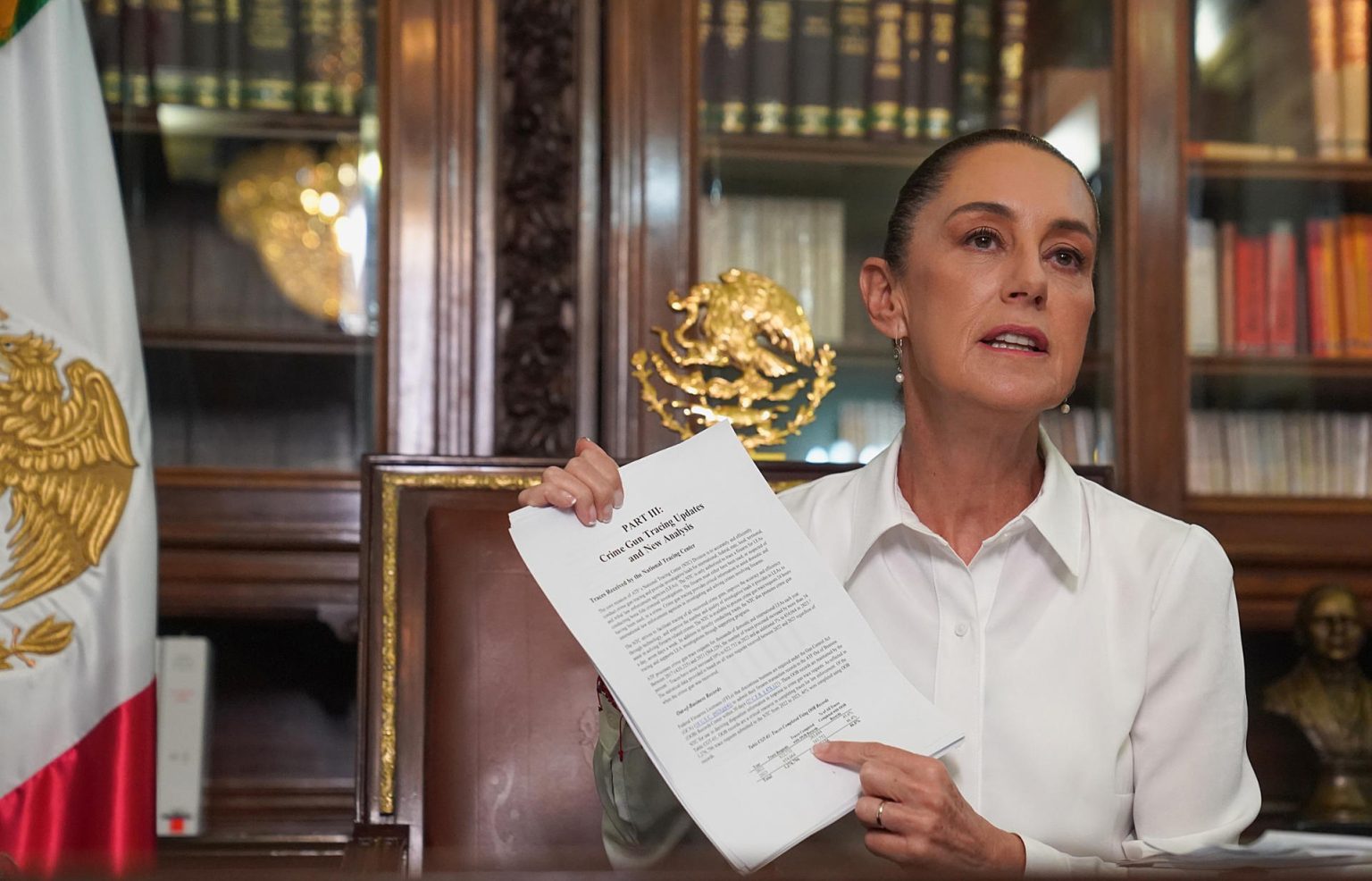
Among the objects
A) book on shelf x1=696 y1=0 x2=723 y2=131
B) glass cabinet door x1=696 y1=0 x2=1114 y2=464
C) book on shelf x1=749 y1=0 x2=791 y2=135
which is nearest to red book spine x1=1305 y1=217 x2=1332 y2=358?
glass cabinet door x1=696 y1=0 x2=1114 y2=464

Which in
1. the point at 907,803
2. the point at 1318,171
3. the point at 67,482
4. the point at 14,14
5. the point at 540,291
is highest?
the point at 14,14

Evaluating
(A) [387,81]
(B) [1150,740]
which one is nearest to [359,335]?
(A) [387,81]

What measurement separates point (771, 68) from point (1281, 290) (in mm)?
921

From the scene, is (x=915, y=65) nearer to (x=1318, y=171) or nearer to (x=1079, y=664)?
(x=1318, y=171)

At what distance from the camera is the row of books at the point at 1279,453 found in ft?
7.22

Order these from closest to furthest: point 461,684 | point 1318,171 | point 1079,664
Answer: point 1079,664 → point 461,684 → point 1318,171

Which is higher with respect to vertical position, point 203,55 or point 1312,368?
point 203,55

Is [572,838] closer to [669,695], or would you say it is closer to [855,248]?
[669,695]

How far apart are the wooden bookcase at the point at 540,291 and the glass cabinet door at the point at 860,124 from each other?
0.01m

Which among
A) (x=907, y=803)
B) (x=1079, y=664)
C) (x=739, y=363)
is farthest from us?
(x=739, y=363)

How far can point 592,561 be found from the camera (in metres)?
1.08

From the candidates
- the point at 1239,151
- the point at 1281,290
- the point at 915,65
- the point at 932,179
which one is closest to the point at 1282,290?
the point at 1281,290

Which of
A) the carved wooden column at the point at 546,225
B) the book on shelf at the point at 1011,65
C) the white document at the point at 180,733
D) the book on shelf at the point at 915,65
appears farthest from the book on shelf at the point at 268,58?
the book on shelf at the point at 1011,65

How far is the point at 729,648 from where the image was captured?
41.9 inches
